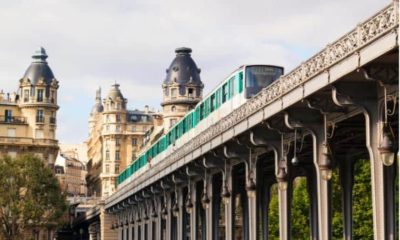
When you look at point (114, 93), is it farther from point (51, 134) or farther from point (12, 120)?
point (51, 134)

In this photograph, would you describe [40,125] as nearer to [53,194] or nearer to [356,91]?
[53,194]

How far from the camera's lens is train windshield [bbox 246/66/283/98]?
155 feet

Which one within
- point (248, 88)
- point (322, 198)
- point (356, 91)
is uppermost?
point (248, 88)

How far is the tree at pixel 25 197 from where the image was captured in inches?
4237

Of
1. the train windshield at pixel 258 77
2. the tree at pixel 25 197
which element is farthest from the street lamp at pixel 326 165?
the tree at pixel 25 197

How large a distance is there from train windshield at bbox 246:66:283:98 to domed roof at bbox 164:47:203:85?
98759mm

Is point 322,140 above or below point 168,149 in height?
below

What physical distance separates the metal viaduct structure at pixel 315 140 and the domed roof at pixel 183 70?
81.2 meters

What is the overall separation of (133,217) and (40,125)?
138 feet

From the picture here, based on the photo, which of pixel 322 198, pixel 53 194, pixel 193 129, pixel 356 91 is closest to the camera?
pixel 356 91

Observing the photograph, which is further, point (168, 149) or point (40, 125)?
point (40, 125)

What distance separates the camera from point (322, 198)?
33.4 m

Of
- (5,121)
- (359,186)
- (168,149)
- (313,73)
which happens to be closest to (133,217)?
(168,149)

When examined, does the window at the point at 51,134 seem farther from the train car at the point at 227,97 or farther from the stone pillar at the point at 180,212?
the stone pillar at the point at 180,212
